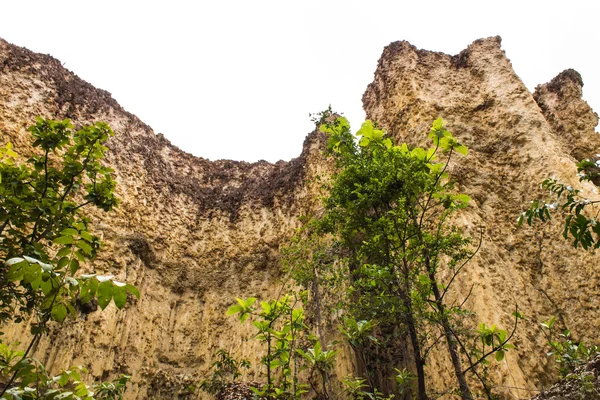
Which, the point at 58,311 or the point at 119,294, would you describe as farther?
the point at 58,311

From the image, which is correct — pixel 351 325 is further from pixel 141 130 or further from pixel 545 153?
pixel 141 130

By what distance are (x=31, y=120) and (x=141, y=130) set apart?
16.4 ft

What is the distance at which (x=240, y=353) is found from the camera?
12.7 m

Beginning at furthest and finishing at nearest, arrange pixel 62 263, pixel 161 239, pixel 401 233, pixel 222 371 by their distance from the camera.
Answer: pixel 161 239
pixel 222 371
pixel 401 233
pixel 62 263

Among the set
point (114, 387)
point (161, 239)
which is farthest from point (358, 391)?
point (161, 239)

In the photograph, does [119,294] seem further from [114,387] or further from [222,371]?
[222,371]

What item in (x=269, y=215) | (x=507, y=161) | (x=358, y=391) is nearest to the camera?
(x=358, y=391)

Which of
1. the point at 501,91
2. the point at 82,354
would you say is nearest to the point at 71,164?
the point at 82,354

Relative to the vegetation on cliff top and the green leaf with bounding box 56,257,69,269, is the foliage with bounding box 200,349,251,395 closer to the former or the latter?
the vegetation on cliff top

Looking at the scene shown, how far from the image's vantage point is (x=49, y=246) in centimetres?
352

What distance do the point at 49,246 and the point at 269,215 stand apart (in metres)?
12.8

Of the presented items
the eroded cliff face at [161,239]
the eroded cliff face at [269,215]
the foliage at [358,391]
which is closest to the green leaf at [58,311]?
the foliage at [358,391]

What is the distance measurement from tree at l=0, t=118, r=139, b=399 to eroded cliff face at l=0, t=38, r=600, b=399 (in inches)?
269

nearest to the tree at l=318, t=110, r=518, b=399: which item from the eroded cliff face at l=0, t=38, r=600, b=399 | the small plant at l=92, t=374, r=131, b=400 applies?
the small plant at l=92, t=374, r=131, b=400
